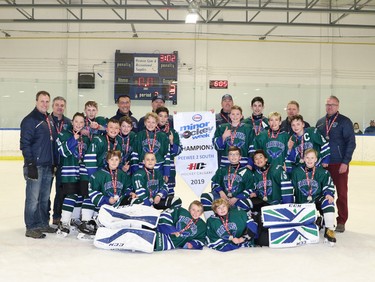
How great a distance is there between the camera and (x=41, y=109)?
157 inches

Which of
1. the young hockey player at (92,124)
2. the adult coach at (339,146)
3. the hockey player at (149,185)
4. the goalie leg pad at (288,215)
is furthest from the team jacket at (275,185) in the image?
the young hockey player at (92,124)

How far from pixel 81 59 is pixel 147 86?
8.15 feet

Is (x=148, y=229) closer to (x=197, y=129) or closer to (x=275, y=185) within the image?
(x=275, y=185)

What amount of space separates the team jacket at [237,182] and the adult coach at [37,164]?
1.53 meters

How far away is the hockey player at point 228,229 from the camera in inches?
140

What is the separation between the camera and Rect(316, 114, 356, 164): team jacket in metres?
4.48

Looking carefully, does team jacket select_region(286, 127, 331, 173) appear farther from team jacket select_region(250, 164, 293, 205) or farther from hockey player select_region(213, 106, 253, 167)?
hockey player select_region(213, 106, 253, 167)

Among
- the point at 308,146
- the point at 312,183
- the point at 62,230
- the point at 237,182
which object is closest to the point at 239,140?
the point at 237,182

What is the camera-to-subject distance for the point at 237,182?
407 cm

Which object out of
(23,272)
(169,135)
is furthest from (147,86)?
(23,272)

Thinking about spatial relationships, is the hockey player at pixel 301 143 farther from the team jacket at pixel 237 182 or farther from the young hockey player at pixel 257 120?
the team jacket at pixel 237 182

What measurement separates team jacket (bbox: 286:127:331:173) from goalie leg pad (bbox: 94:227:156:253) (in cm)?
157

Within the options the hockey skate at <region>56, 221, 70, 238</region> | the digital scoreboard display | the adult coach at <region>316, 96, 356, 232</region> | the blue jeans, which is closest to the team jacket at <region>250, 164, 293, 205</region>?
the adult coach at <region>316, 96, 356, 232</region>

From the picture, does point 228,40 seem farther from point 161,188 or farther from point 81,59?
point 161,188
